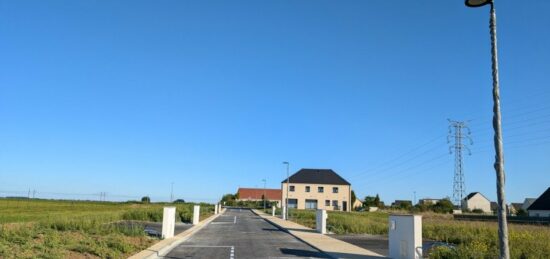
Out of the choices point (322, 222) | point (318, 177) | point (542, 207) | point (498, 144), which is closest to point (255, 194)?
point (318, 177)

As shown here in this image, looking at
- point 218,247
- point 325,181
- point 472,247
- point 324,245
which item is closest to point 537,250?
point 472,247

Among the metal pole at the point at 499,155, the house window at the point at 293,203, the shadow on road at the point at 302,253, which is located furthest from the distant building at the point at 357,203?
the metal pole at the point at 499,155

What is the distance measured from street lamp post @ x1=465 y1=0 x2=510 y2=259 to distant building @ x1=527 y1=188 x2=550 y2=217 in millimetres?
62265

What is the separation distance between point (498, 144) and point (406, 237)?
20.9 ft

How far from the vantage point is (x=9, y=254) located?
1103 centimetres

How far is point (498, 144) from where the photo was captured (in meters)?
9.02

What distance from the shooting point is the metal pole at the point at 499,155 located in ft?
28.6

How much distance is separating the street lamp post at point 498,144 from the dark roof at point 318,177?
8729cm

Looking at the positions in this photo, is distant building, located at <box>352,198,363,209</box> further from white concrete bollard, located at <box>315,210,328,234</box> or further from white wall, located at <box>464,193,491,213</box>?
white concrete bollard, located at <box>315,210,328,234</box>

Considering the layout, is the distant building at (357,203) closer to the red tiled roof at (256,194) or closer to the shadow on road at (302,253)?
the red tiled roof at (256,194)

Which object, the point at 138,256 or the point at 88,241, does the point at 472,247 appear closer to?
the point at 138,256

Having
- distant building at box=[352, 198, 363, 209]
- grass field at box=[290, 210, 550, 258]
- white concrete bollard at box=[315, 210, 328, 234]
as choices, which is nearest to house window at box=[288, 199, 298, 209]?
distant building at box=[352, 198, 363, 209]

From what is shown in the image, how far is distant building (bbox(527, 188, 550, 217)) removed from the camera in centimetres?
6396

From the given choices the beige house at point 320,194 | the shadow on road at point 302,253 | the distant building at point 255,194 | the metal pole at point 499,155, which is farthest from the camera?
the distant building at point 255,194
